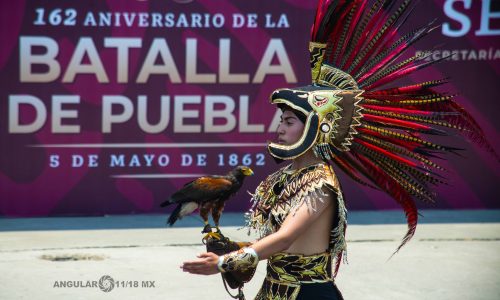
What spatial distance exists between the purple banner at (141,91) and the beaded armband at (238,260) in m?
7.34

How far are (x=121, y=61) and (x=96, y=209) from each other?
1981 millimetres

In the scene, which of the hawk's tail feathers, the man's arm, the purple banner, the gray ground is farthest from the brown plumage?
the purple banner

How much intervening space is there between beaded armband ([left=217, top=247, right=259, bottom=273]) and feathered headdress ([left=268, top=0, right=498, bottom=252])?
574 mm

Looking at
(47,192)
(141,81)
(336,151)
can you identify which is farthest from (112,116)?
(336,151)

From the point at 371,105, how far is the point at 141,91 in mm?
7051

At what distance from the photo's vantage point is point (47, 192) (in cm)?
1123

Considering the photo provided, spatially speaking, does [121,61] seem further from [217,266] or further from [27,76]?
[217,266]

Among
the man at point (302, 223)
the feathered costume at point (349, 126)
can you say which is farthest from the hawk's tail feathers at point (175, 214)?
the man at point (302, 223)

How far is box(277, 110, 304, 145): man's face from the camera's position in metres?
4.48

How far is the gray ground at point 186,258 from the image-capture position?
26.0 feet

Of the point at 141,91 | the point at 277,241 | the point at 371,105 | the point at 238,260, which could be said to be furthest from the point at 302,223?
the point at 141,91

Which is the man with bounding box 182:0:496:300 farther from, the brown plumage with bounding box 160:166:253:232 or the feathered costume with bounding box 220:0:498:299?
the brown plumage with bounding box 160:166:253:232

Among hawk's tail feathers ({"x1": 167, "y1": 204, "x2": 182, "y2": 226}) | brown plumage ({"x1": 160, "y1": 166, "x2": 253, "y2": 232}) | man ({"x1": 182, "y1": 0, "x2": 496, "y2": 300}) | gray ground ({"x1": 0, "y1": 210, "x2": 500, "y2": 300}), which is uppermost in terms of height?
man ({"x1": 182, "y1": 0, "x2": 496, "y2": 300})

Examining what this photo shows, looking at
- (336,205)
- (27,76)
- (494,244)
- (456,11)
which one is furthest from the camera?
(456,11)
